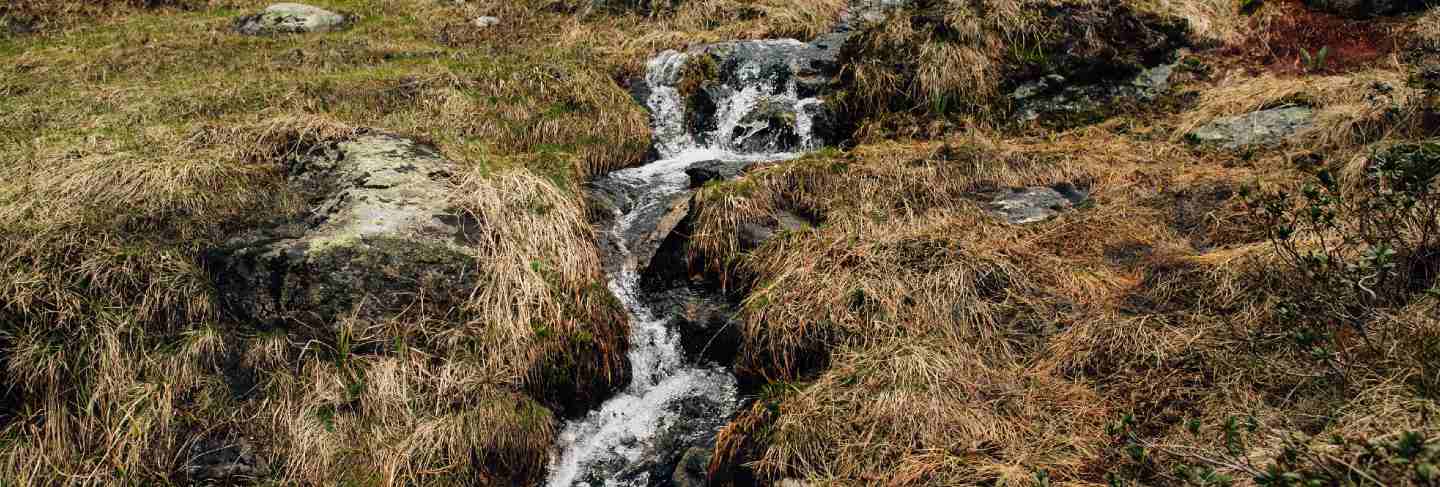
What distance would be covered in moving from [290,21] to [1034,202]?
1292cm

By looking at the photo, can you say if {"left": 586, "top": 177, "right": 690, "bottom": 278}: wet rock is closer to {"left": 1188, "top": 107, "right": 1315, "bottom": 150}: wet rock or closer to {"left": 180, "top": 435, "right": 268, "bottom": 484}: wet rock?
{"left": 180, "top": 435, "right": 268, "bottom": 484}: wet rock

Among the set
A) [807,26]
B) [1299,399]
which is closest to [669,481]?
[1299,399]

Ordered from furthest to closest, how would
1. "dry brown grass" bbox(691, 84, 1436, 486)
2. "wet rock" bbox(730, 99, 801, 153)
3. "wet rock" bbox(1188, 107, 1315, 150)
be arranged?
"wet rock" bbox(730, 99, 801, 153), "wet rock" bbox(1188, 107, 1315, 150), "dry brown grass" bbox(691, 84, 1436, 486)

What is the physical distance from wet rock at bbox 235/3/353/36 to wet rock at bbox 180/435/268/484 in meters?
10.6

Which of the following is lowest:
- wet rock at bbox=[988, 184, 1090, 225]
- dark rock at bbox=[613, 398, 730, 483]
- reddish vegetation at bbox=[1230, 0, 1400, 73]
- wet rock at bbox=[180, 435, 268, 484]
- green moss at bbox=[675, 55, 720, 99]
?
dark rock at bbox=[613, 398, 730, 483]

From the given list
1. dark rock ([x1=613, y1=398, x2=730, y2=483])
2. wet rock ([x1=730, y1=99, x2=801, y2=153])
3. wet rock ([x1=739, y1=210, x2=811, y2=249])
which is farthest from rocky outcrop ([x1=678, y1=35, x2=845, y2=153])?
dark rock ([x1=613, y1=398, x2=730, y2=483])

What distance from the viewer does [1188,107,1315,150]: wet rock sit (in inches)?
297

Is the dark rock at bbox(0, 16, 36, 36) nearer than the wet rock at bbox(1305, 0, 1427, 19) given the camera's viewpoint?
No

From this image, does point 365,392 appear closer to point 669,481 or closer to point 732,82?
point 669,481

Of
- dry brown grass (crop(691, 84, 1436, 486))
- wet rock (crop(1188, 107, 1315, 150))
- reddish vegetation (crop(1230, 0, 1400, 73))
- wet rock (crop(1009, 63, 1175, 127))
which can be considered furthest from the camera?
wet rock (crop(1009, 63, 1175, 127))

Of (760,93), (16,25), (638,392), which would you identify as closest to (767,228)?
(638,392)

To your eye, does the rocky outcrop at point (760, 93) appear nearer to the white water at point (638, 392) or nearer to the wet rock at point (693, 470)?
the white water at point (638, 392)

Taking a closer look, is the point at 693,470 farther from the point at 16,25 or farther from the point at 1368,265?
the point at 16,25

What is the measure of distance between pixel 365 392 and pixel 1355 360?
579 centimetres
